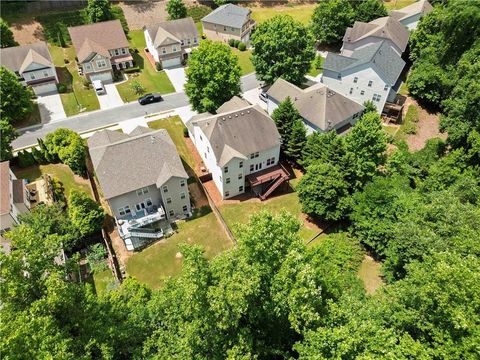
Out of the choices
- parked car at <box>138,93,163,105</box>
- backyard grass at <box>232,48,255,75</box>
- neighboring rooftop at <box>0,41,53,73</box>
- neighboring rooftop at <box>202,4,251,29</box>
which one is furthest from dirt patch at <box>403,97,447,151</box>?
neighboring rooftop at <box>0,41,53,73</box>

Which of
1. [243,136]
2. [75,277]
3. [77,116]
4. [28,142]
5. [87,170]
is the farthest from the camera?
[77,116]

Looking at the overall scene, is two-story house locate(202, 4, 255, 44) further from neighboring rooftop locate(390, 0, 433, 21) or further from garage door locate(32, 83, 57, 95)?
garage door locate(32, 83, 57, 95)

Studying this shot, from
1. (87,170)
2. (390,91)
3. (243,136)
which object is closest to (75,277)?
(87,170)

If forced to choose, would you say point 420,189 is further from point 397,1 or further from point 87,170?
point 397,1

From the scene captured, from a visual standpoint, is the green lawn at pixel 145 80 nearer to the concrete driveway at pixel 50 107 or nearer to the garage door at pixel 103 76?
the garage door at pixel 103 76

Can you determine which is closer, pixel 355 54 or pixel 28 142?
pixel 28 142

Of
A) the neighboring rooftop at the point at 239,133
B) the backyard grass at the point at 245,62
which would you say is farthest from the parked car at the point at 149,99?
the backyard grass at the point at 245,62
